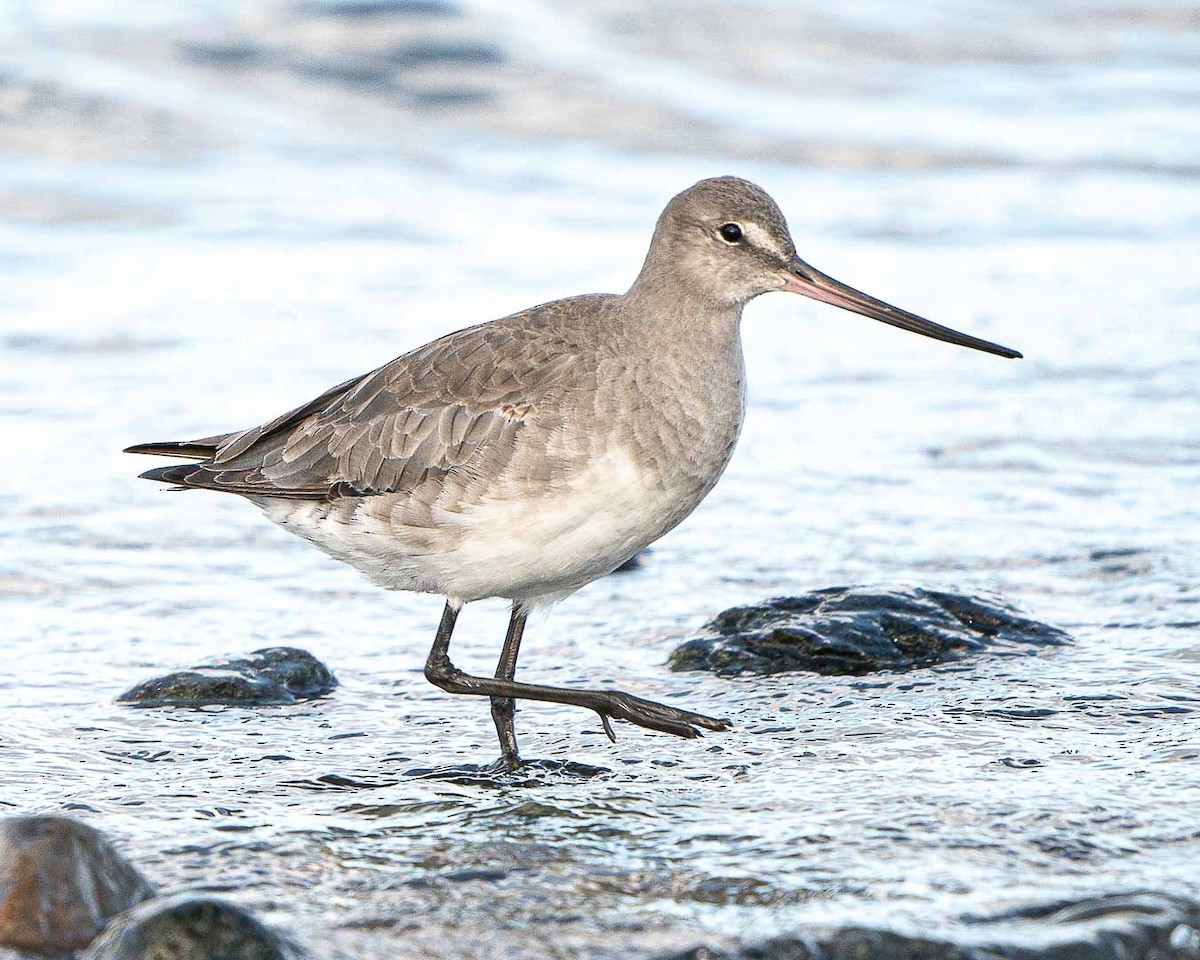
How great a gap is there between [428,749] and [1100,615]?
2.61 metres

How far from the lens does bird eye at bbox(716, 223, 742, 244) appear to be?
5543 mm

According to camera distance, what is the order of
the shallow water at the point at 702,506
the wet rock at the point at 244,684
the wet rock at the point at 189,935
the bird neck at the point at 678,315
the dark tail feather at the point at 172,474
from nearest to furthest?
1. the wet rock at the point at 189,935
2. the shallow water at the point at 702,506
3. the bird neck at the point at 678,315
4. the wet rock at the point at 244,684
5. the dark tail feather at the point at 172,474

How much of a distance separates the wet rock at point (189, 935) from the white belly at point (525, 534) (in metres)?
1.69

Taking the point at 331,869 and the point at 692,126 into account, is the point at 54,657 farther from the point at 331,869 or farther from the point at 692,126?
the point at 692,126

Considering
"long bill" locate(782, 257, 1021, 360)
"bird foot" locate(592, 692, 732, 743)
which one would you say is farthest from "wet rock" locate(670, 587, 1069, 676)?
"long bill" locate(782, 257, 1021, 360)

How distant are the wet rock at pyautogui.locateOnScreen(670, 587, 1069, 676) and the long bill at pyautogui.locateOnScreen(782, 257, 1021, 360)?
1.04 meters

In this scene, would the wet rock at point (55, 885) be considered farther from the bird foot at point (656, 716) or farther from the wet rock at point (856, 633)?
the wet rock at point (856, 633)

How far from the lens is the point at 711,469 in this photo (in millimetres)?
5340

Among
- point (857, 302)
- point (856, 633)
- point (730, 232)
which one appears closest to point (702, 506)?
point (856, 633)

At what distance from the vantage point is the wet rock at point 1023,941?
12.4ft

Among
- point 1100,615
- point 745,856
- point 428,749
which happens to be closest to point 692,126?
point 1100,615

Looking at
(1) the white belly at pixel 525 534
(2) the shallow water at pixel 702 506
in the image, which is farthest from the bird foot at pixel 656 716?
(1) the white belly at pixel 525 534

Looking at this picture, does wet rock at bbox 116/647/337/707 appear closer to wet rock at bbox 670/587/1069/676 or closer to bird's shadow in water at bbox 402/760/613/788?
bird's shadow in water at bbox 402/760/613/788

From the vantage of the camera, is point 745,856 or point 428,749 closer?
point 745,856
